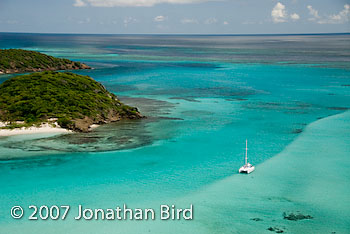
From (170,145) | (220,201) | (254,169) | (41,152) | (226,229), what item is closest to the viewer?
(226,229)

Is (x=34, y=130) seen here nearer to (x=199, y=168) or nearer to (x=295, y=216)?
(x=199, y=168)

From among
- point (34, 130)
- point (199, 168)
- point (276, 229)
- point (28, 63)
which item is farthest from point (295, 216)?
point (28, 63)

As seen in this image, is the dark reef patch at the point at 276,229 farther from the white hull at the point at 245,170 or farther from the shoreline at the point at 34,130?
the shoreline at the point at 34,130

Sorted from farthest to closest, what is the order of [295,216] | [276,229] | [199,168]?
1. [199,168]
2. [295,216]
3. [276,229]

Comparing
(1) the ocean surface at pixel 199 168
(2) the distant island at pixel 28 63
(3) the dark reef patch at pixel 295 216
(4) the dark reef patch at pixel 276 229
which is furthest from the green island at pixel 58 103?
(2) the distant island at pixel 28 63

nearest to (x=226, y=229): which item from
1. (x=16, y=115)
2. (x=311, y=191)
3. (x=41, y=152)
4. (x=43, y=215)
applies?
(x=311, y=191)

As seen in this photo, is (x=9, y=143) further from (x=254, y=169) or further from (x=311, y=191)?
(x=311, y=191)
